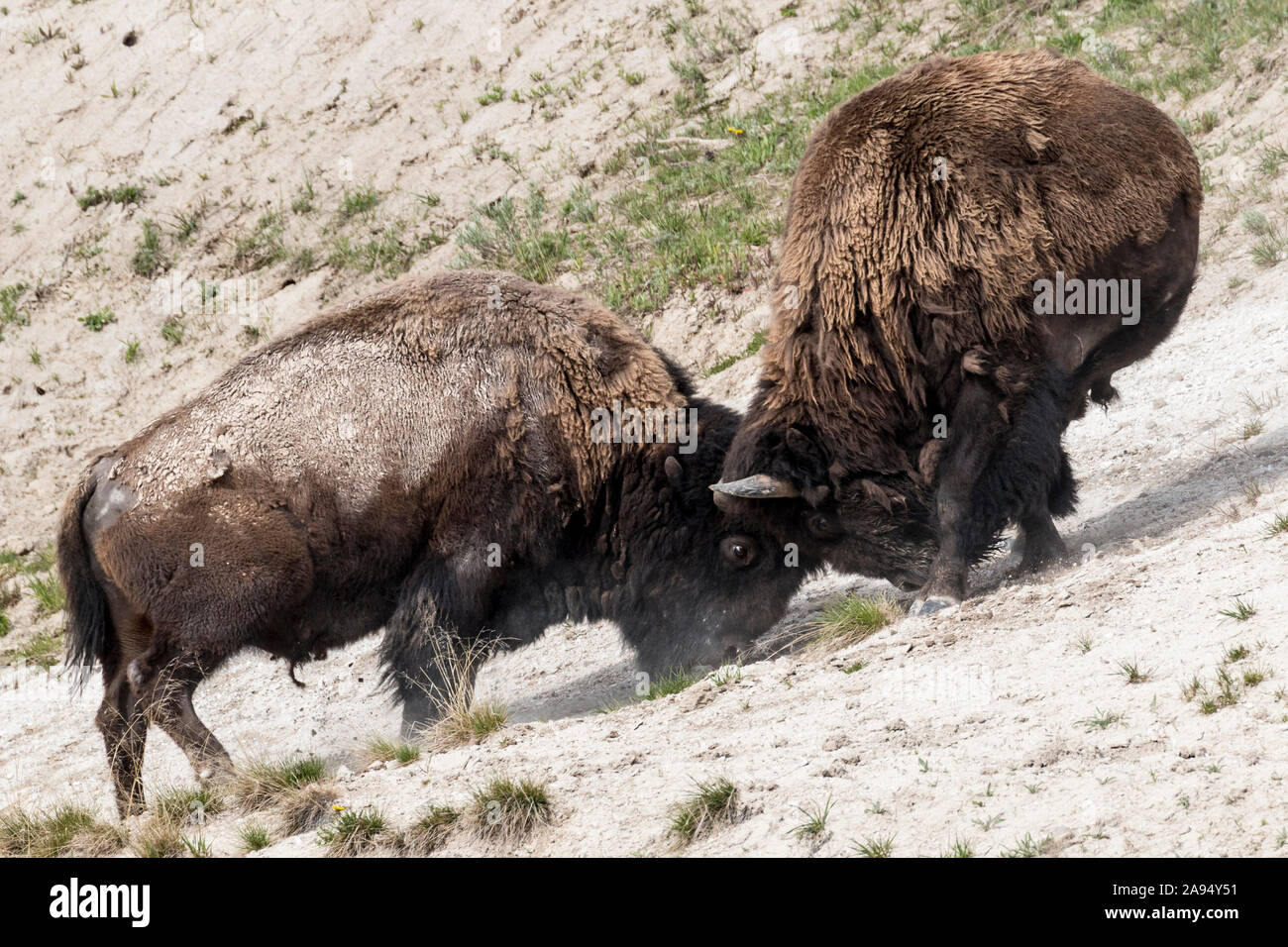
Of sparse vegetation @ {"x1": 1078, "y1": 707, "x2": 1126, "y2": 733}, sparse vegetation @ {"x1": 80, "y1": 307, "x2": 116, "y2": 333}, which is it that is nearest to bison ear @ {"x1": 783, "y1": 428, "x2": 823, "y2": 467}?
sparse vegetation @ {"x1": 1078, "y1": 707, "x2": 1126, "y2": 733}

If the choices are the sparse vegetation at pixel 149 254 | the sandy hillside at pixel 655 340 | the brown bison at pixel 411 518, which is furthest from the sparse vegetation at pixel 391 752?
the sparse vegetation at pixel 149 254

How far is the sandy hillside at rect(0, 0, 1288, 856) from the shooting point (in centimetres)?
414

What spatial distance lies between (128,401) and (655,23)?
313 inches

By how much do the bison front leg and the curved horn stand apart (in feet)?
2.62

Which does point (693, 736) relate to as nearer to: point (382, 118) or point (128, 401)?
point (128, 401)

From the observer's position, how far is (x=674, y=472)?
279 inches

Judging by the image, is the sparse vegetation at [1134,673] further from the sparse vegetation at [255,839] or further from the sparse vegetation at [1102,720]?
the sparse vegetation at [255,839]

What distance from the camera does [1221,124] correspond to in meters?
11.3

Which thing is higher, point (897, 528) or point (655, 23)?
point (655, 23)

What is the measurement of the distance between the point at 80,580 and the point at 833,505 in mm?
4018

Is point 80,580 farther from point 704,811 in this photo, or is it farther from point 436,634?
point 704,811

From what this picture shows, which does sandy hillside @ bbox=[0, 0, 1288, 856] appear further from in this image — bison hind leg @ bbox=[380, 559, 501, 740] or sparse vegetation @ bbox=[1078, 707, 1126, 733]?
bison hind leg @ bbox=[380, 559, 501, 740]

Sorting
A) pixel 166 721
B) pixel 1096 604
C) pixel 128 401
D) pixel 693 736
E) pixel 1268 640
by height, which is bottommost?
pixel 128 401
